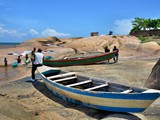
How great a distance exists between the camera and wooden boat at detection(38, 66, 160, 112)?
6770 mm

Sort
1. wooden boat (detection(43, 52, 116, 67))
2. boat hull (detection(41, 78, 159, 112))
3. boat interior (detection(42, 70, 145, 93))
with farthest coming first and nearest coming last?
wooden boat (detection(43, 52, 116, 67)) → boat interior (detection(42, 70, 145, 93)) → boat hull (detection(41, 78, 159, 112))

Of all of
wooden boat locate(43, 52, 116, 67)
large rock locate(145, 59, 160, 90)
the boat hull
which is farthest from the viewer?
wooden boat locate(43, 52, 116, 67)

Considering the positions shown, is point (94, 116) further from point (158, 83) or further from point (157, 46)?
point (157, 46)

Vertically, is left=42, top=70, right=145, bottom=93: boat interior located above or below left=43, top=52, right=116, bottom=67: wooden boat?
below

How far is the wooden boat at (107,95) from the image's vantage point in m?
6.77

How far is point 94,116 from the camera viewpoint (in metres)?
8.09

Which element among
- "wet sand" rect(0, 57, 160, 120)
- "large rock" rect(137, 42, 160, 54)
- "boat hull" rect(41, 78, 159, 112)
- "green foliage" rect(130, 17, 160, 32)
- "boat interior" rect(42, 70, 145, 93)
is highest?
"green foliage" rect(130, 17, 160, 32)

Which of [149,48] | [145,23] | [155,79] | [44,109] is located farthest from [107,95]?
[145,23]

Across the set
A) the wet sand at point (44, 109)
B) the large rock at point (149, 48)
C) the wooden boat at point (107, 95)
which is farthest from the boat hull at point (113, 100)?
the large rock at point (149, 48)

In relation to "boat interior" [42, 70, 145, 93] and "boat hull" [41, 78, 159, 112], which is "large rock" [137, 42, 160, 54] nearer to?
"boat interior" [42, 70, 145, 93]

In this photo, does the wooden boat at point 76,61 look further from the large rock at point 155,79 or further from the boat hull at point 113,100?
the boat hull at point 113,100

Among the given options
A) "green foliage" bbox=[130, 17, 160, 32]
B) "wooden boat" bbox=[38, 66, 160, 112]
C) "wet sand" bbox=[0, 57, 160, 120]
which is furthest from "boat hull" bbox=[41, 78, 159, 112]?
"green foliage" bbox=[130, 17, 160, 32]

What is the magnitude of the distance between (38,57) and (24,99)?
3.06 m

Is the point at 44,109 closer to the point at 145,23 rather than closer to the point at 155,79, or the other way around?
the point at 155,79
